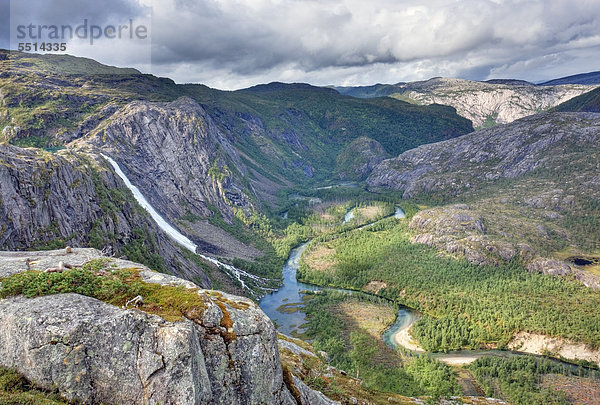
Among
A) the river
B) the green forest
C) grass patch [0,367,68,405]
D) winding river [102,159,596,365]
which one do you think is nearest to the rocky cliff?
winding river [102,159,596,365]

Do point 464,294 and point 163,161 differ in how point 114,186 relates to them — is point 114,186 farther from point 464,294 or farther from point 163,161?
point 464,294

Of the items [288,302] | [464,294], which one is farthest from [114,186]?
[464,294]

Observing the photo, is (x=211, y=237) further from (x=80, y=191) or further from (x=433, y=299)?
(x=433, y=299)

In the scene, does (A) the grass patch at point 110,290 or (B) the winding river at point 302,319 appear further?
(B) the winding river at point 302,319

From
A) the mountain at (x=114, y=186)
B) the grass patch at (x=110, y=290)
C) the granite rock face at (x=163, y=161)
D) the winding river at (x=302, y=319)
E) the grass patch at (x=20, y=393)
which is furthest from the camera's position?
the granite rock face at (x=163, y=161)

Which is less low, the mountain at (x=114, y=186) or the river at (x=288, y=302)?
the mountain at (x=114, y=186)

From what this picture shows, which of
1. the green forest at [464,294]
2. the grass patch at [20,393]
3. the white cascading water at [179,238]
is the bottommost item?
the green forest at [464,294]

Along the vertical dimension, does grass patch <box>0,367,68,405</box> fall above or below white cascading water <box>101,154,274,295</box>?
above

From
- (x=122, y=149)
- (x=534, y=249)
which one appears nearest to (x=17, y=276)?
(x=122, y=149)

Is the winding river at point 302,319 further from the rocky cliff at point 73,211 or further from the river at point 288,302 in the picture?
the rocky cliff at point 73,211

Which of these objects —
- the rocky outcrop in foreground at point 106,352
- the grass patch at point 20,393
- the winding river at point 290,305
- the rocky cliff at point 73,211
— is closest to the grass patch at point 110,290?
the rocky outcrop in foreground at point 106,352

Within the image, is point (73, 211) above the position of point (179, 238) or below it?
above

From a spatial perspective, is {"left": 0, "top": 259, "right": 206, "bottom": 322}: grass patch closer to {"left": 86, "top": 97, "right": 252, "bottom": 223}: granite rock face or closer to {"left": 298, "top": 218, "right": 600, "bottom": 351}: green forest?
{"left": 298, "top": 218, "right": 600, "bottom": 351}: green forest
